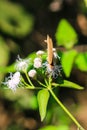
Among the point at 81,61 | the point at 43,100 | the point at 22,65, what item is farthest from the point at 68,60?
the point at 43,100

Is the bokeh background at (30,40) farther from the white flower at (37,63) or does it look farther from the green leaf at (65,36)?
the white flower at (37,63)

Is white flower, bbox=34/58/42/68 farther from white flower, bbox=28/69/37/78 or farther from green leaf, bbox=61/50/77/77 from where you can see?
green leaf, bbox=61/50/77/77

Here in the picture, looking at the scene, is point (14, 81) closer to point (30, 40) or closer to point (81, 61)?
point (81, 61)

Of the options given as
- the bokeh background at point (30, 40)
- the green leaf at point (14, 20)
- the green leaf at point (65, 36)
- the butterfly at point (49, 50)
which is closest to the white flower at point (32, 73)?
the butterfly at point (49, 50)

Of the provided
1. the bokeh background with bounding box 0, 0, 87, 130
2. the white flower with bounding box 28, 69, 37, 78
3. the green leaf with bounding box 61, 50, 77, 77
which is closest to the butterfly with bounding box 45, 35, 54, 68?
the white flower with bounding box 28, 69, 37, 78

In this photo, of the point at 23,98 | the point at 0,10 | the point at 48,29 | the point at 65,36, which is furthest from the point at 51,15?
the point at 65,36
